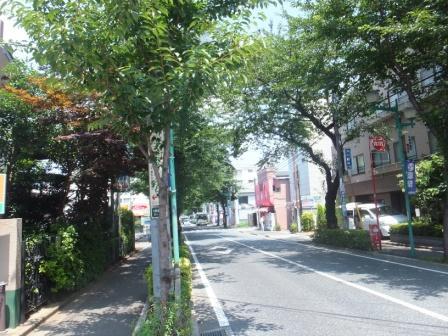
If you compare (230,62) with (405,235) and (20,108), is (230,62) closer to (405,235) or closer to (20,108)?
(20,108)

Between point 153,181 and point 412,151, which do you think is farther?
point 412,151

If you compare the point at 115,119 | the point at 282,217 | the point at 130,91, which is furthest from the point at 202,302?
the point at 282,217

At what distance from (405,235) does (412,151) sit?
7.06m

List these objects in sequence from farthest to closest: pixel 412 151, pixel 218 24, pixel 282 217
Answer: pixel 282 217 → pixel 412 151 → pixel 218 24

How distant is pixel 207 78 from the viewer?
529 cm

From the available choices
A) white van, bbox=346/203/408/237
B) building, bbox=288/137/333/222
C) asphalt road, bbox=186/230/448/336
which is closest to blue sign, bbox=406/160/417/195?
asphalt road, bbox=186/230/448/336

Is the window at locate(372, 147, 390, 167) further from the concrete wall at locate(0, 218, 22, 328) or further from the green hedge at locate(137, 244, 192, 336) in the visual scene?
the green hedge at locate(137, 244, 192, 336)

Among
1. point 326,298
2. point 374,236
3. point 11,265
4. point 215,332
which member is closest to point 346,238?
point 374,236

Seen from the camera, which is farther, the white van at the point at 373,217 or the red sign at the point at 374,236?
the white van at the point at 373,217

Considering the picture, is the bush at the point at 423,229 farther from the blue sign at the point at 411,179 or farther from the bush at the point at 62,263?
the bush at the point at 62,263

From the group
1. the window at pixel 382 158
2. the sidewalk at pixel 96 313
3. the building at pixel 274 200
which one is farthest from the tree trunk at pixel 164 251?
the building at pixel 274 200

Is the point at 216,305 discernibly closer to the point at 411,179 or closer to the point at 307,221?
the point at 411,179

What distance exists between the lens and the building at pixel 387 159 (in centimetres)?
2730

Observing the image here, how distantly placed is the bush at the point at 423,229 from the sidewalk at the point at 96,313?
45.1 ft
